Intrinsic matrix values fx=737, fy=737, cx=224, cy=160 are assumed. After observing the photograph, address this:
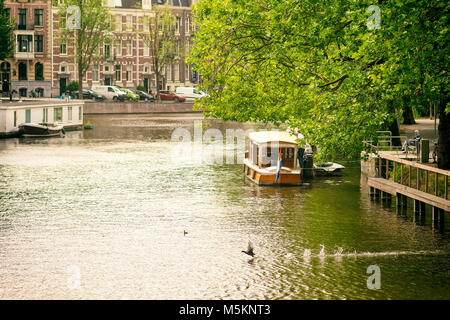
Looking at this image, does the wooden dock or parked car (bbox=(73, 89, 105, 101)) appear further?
parked car (bbox=(73, 89, 105, 101))

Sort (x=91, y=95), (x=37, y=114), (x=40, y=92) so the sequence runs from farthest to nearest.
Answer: (x=40, y=92) → (x=91, y=95) → (x=37, y=114)

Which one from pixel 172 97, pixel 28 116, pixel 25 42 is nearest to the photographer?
pixel 28 116

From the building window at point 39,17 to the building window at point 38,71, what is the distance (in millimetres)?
5920

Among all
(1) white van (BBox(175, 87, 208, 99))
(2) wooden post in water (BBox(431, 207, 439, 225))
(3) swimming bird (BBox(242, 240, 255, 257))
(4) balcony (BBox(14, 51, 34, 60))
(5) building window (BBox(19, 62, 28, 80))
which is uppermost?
(4) balcony (BBox(14, 51, 34, 60))

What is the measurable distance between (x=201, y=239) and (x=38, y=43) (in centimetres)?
9296

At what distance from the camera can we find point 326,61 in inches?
995

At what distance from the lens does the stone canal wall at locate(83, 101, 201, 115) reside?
95.1 metres

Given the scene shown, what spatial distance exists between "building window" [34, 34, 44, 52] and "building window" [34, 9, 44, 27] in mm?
1873

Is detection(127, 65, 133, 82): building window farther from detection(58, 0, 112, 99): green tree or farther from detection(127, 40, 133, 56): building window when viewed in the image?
detection(58, 0, 112, 99): green tree

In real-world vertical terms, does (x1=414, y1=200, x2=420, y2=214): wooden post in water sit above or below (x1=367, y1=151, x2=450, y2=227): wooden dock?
below

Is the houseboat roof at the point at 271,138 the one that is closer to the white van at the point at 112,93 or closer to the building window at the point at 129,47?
the white van at the point at 112,93

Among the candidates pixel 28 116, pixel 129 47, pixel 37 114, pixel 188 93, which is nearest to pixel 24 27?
pixel 129 47

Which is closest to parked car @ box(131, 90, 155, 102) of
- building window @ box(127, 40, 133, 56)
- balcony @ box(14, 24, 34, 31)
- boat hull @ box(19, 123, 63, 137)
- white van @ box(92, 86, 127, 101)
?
white van @ box(92, 86, 127, 101)

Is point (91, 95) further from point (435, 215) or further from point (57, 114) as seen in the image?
point (435, 215)
